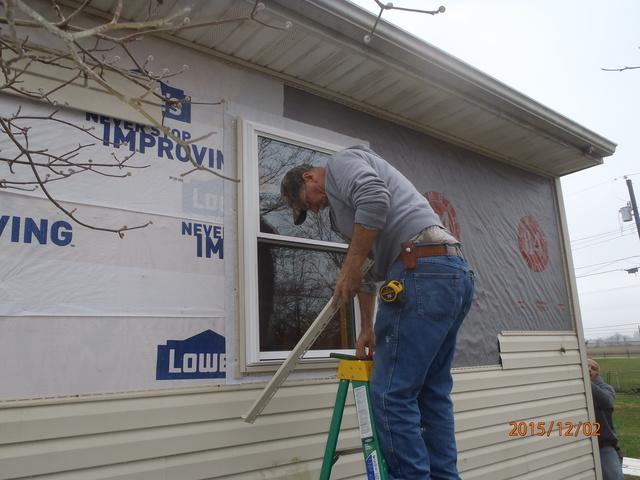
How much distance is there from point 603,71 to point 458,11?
44.3 inches

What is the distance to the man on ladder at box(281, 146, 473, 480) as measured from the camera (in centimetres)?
195

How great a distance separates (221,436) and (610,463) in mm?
4477

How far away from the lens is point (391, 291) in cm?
204

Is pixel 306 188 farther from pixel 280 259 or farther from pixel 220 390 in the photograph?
pixel 220 390

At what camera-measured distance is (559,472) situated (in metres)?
4.48

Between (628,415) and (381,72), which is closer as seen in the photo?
(381,72)

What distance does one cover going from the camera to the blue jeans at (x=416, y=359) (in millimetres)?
1912

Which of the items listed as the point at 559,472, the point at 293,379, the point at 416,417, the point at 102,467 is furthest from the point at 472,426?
the point at 102,467

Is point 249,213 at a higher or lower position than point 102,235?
higher

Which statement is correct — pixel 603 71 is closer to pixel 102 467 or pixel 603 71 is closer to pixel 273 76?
pixel 273 76

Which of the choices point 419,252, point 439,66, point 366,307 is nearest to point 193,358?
point 366,307

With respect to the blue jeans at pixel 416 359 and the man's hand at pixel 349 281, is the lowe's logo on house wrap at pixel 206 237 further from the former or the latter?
the blue jeans at pixel 416 359

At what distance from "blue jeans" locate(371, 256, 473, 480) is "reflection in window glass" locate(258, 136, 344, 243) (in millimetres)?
1074
